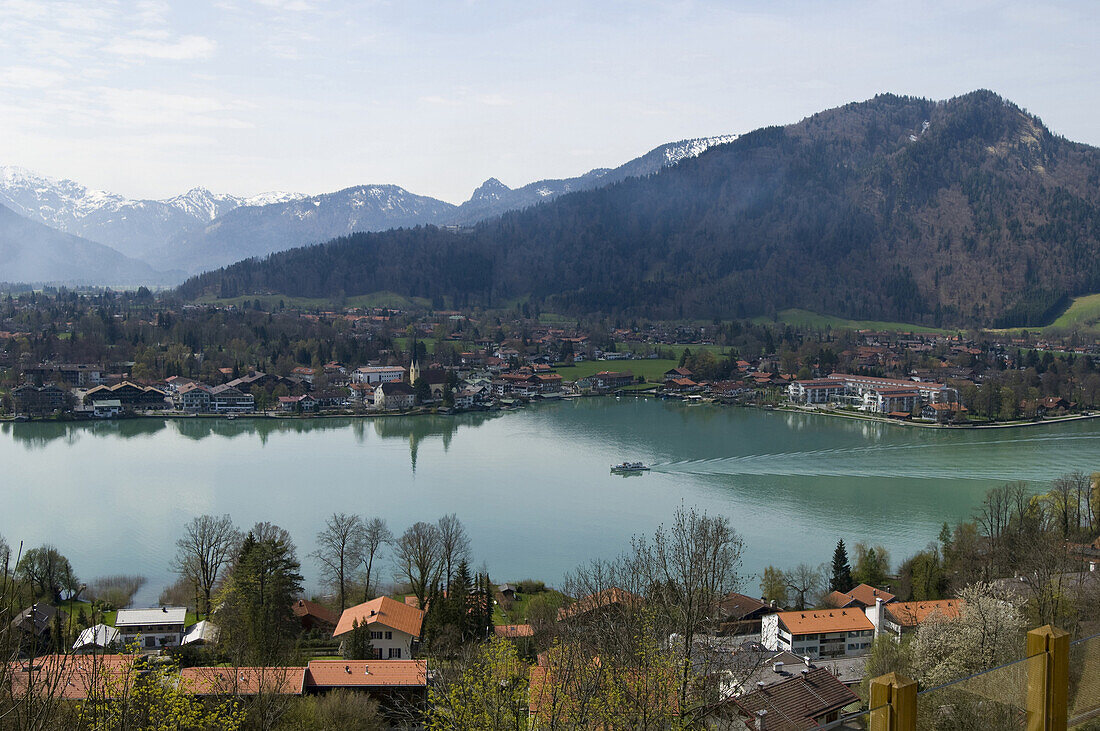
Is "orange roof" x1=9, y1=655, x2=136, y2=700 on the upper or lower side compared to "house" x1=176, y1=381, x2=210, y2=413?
upper

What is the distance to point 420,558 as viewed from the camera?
8.43 meters

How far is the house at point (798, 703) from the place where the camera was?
4773mm

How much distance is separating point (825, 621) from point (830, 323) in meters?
38.4

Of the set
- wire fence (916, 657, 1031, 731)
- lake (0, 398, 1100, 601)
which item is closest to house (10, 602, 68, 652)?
lake (0, 398, 1100, 601)

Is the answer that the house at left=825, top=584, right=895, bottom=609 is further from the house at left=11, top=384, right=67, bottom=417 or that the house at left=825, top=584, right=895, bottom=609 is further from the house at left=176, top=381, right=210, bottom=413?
the house at left=11, top=384, right=67, bottom=417

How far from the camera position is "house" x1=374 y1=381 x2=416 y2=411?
76.7ft

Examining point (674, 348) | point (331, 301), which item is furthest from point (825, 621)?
point (331, 301)

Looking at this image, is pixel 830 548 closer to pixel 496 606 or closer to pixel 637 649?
pixel 496 606

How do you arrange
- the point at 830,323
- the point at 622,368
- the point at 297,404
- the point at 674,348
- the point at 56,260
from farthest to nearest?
the point at 56,260 → the point at 830,323 → the point at 674,348 → the point at 622,368 → the point at 297,404

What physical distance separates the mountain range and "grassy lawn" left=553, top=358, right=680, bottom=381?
2827 inches

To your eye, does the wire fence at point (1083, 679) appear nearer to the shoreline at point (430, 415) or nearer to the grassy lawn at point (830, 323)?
the shoreline at point (430, 415)

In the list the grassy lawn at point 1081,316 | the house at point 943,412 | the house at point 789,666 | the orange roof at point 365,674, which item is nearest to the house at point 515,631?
the orange roof at point 365,674

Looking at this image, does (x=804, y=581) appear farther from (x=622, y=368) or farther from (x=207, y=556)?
(x=622, y=368)

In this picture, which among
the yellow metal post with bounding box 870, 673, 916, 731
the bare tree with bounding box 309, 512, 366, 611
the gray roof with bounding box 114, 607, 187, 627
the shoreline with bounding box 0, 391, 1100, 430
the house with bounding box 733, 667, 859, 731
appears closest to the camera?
the yellow metal post with bounding box 870, 673, 916, 731
